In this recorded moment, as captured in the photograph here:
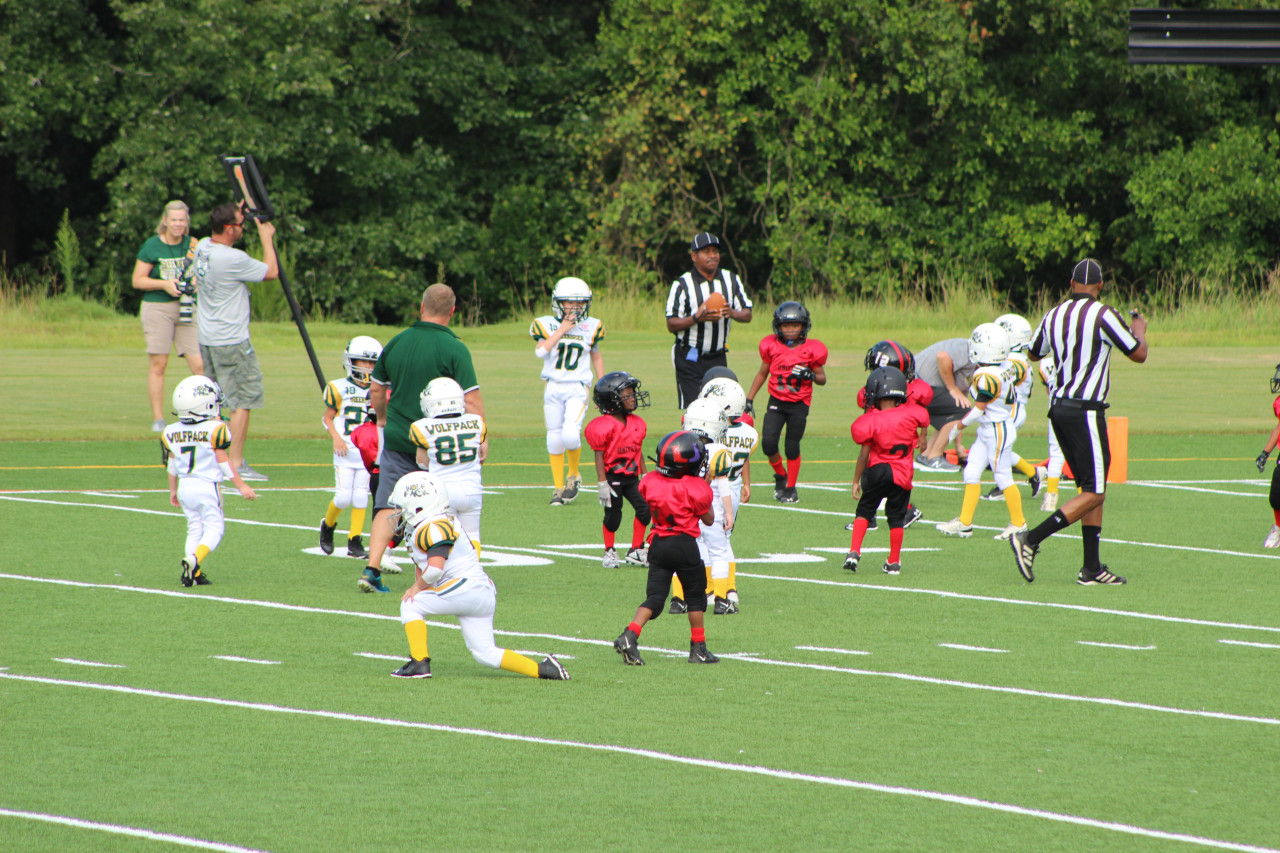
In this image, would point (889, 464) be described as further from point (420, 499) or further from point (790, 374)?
point (420, 499)

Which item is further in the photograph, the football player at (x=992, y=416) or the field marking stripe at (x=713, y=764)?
the football player at (x=992, y=416)

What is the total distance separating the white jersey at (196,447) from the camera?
30.1 ft

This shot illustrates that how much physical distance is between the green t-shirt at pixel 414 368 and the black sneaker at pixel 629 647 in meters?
2.00

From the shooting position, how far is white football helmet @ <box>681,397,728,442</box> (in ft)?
28.3

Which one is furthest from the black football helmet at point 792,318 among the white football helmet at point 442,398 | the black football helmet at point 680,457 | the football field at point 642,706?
the black football helmet at point 680,457

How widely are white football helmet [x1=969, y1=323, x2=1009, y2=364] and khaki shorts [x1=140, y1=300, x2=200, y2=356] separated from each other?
7.56 m

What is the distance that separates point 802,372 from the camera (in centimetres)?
1312

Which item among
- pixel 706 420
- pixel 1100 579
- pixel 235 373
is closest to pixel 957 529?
pixel 1100 579

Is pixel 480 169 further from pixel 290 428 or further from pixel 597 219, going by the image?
pixel 290 428

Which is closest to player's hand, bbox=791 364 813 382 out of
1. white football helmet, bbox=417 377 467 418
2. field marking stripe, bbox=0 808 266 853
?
white football helmet, bbox=417 377 467 418

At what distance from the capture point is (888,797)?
215 inches

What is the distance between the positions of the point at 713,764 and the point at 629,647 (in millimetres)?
1583

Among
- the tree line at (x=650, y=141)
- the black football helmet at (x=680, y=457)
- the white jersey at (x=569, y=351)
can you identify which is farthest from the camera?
the tree line at (x=650, y=141)

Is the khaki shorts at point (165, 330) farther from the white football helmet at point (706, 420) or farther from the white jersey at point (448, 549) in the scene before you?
the white jersey at point (448, 549)
